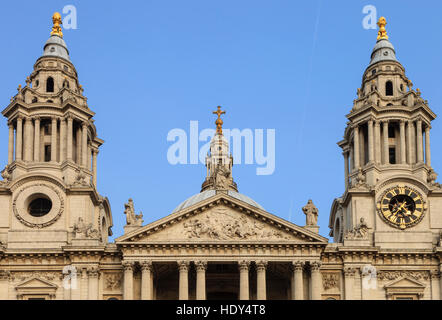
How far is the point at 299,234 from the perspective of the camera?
74875 millimetres

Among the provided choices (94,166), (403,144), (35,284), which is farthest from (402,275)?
(35,284)

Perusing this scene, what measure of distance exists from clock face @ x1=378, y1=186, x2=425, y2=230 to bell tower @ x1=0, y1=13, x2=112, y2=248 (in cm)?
1857

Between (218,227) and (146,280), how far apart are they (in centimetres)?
559

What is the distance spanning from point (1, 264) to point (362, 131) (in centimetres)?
2562

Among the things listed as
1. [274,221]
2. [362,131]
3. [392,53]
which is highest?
[392,53]

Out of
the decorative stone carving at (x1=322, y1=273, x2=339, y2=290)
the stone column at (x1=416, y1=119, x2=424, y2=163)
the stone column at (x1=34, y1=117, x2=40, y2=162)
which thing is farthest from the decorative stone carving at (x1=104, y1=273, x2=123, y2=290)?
the stone column at (x1=416, y1=119, x2=424, y2=163)

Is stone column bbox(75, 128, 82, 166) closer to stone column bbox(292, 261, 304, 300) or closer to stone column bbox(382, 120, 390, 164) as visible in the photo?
stone column bbox(292, 261, 304, 300)

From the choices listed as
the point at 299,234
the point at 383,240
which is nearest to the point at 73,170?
the point at 299,234

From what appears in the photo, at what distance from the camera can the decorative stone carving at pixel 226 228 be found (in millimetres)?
74938

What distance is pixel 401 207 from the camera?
78312mm

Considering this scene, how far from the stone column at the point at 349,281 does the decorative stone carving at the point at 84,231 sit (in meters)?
15.8

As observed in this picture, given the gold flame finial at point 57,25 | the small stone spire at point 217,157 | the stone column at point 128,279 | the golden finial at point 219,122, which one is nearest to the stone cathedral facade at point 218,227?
the stone column at point 128,279

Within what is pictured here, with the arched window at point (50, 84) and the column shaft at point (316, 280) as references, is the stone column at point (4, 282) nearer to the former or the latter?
the arched window at point (50, 84)

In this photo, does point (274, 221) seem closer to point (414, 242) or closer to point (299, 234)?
point (299, 234)
